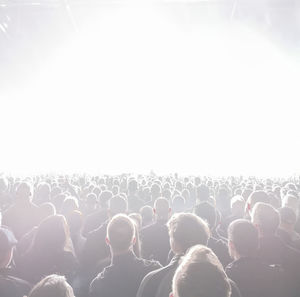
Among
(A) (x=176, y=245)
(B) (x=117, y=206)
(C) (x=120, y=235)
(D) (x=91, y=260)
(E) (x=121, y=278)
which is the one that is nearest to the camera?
(A) (x=176, y=245)

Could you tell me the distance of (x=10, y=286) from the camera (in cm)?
229

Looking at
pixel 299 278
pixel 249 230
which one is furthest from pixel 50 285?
pixel 299 278

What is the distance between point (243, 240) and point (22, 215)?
3.68 m

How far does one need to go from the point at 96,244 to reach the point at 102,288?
1.49m

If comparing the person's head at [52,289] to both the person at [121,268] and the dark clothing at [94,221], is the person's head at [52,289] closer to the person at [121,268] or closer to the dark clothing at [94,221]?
the person at [121,268]

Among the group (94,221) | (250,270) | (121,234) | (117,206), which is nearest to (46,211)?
(94,221)

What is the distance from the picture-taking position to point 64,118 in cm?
4078

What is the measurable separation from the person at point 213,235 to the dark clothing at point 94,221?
1814mm

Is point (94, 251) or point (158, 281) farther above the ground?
point (158, 281)

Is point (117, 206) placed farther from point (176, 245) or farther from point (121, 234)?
point (176, 245)

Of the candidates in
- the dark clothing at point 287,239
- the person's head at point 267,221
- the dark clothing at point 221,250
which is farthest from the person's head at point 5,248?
the dark clothing at point 287,239

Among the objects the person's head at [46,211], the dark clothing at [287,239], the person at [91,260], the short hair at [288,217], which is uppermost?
the short hair at [288,217]

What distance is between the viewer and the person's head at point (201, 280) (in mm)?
1532

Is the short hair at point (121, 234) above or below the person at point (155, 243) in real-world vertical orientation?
above
